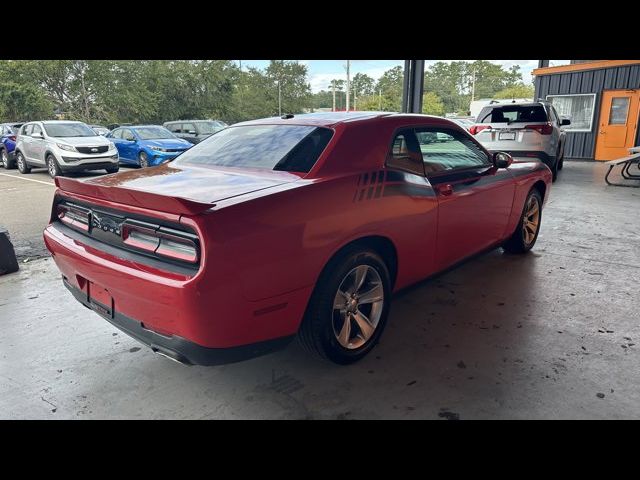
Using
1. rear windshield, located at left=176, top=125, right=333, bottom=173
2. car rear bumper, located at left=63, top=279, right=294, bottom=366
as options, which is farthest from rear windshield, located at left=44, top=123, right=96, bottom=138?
car rear bumper, located at left=63, top=279, right=294, bottom=366

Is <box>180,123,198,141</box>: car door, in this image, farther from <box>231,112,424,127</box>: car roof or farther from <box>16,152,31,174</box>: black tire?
<box>231,112,424,127</box>: car roof

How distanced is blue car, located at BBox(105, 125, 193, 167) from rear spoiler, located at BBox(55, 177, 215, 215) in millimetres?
10622

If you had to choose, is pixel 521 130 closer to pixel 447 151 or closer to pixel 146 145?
pixel 447 151

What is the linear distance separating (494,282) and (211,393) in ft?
9.31

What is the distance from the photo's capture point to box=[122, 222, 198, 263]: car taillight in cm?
219

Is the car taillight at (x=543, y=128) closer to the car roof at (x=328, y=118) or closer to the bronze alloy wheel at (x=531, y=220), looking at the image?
the bronze alloy wheel at (x=531, y=220)

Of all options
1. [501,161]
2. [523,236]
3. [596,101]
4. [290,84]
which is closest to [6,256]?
[501,161]

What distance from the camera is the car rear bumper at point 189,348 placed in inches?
87.6

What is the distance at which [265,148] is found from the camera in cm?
323

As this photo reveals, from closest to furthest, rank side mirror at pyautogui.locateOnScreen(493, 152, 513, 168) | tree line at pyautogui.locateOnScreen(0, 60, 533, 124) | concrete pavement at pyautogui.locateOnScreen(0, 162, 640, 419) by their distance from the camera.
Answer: concrete pavement at pyautogui.locateOnScreen(0, 162, 640, 419)
side mirror at pyautogui.locateOnScreen(493, 152, 513, 168)
tree line at pyautogui.locateOnScreen(0, 60, 533, 124)

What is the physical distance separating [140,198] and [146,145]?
40.2ft

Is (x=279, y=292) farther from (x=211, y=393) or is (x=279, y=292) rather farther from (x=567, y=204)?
(x=567, y=204)
